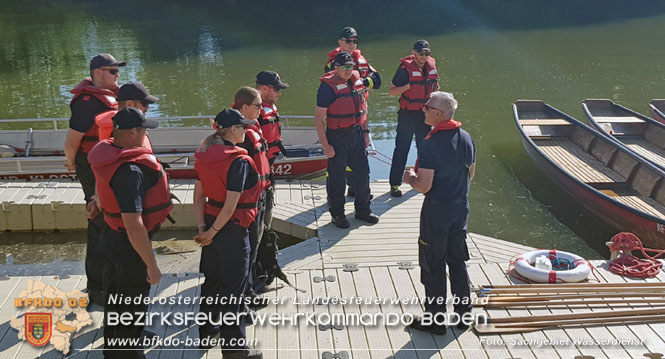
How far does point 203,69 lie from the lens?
76.3ft

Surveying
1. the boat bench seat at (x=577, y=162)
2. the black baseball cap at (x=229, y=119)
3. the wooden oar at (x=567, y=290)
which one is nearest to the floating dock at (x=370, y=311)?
the wooden oar at (x=567, y=290)

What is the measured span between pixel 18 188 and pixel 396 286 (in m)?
6.81

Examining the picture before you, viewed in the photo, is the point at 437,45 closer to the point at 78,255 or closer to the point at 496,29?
the point at 496,29

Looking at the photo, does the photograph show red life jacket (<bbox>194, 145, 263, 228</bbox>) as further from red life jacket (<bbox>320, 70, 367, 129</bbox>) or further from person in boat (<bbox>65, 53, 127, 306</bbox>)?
red life jacket (<bbox>320, 70, 367, 129</bbox>)

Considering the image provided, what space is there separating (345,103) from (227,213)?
3.22 metres

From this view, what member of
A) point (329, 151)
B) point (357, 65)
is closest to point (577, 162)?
point (357, 65)

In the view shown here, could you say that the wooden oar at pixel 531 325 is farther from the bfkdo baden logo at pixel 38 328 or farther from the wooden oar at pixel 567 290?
the bfkdo baden logo at pixel 38 328

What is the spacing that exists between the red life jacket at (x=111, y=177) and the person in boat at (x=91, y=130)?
126 centimetres

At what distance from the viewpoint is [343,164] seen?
7.90 metres

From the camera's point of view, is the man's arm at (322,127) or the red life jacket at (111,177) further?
the man's arm at (322,127)

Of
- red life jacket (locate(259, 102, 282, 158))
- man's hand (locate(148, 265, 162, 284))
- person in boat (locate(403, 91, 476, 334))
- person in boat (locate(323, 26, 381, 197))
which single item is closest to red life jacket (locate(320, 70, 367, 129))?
person in boat (locate(323, 26, 381, 197))

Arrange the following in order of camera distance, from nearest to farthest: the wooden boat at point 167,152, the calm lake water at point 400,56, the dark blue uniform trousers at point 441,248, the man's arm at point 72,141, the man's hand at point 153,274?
the man's hand at point 153,274 → the dark blue uniform trousers at point 441,248 → the man's arm at point 72,141 → the wooden boat at point 167,152 → the calm lake water at point 400,56

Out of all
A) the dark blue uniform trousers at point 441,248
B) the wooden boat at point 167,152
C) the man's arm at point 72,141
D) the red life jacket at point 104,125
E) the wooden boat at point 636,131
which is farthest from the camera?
the wooden boat at point 636,131

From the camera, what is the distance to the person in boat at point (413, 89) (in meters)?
8.84
